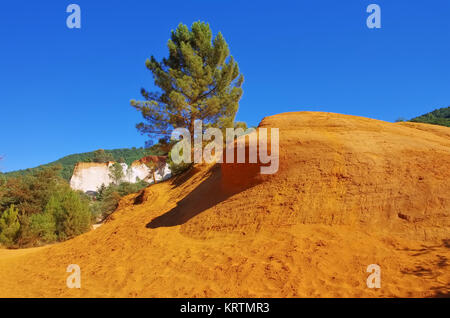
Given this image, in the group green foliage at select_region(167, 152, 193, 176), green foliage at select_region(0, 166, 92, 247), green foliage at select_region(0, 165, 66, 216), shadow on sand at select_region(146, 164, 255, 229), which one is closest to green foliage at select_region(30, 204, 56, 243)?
green foliage at select_region(0, 166, 92, 247)

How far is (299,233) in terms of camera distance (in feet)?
16.6

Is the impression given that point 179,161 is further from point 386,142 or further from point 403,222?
point 403,222

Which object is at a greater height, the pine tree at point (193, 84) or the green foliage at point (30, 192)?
the pine tree at point (193, 84)

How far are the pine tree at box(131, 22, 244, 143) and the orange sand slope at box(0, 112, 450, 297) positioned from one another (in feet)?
25.9

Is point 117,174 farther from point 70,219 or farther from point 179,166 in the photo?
point 179,166

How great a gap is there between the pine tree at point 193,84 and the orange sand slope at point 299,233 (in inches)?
311

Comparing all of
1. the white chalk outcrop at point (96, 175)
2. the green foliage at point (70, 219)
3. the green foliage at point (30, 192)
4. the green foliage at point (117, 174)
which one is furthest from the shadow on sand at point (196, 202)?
the green foliage at point (117, 174)

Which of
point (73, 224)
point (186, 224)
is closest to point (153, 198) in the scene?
point (186, 224)

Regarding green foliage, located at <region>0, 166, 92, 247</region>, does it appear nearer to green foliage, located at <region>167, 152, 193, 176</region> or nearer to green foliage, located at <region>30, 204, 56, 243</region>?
green foliage, located at <region>30, 204, 56, 243</region>

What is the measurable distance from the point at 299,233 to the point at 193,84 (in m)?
12.5

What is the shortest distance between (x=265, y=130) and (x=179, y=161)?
27.2 ft

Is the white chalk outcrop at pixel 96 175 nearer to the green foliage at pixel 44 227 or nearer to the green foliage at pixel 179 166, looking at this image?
the green foliage at pixel 44 227

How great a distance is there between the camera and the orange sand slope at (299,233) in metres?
3.94

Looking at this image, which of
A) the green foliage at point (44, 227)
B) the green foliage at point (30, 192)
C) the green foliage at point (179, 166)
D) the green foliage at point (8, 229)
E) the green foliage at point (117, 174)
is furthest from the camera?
the green foliage at point (117, 174)
